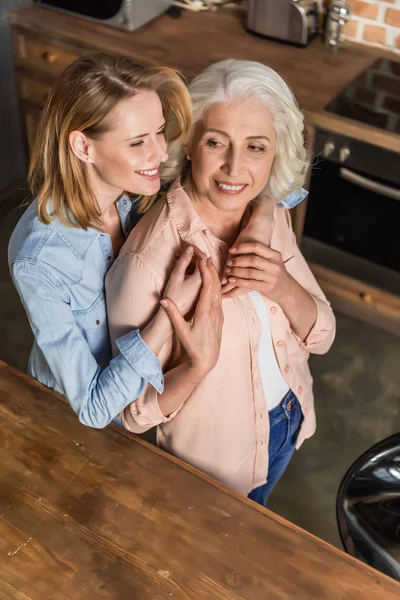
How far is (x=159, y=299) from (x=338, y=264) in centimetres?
152

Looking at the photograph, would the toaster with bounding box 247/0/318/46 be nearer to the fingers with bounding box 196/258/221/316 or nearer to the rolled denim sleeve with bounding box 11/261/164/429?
the fingers with bounding box 196/258/221/316

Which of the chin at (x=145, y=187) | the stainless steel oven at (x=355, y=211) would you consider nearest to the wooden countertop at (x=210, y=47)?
the stainless steel oven at (x=355, y=211)

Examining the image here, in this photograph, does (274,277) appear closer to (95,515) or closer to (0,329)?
(95,515)

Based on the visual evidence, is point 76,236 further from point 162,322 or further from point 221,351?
point 221,351

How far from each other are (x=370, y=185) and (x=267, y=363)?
3.66 ft

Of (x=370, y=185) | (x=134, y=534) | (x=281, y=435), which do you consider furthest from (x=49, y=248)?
(x=370, y=185)

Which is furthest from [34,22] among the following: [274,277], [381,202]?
[274,277]

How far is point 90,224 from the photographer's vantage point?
1.33m

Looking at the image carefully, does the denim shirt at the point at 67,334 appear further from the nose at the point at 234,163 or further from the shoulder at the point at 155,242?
the nose at the point at 234,163

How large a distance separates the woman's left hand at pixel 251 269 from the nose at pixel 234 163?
0.47ft

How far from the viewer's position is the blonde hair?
3.94 feet

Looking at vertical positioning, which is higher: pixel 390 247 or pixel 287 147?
pixel 287 147

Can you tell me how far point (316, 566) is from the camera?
3.78 ft

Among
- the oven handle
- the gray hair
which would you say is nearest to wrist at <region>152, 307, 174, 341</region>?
the gray hair
